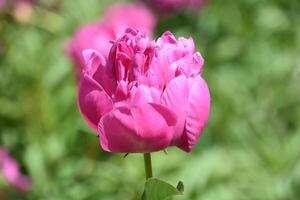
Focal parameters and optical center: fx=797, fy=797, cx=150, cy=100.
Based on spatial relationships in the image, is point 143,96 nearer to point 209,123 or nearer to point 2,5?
point 209,123

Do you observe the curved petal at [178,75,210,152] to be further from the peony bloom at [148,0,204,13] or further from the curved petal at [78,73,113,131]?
the peony bloom at [148,0,204,13]

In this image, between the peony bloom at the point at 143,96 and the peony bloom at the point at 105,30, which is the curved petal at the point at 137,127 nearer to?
the peony bloom at the point at 143,96

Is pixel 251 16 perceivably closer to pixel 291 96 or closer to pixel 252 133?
pixel 291 96

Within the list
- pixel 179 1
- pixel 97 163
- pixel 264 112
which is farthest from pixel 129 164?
A: pixel 179 1

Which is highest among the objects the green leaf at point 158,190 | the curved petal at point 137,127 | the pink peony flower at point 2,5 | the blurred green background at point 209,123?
the curved petal at point 137,127

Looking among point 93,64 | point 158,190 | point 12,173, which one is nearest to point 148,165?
point 158,190

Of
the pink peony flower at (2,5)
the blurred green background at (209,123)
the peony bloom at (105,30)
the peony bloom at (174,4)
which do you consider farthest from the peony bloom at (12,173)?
the peony bloom at (174,4)

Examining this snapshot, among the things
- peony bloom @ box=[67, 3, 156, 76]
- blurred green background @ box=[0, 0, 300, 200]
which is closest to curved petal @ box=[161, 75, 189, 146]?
blurred green background @ box=[0, 0, 300, 200]
